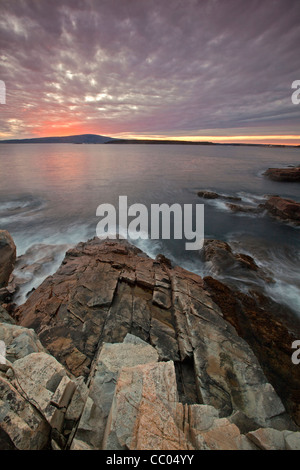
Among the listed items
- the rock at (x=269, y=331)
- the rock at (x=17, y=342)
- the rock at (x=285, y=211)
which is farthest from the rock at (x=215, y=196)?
the rock at (x=17, y=342)

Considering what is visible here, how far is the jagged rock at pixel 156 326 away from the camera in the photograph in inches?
214

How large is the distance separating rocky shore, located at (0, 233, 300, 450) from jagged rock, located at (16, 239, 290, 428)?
4 centimetres

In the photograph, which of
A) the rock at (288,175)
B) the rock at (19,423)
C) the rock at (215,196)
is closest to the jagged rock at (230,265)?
the rock at (19,423)

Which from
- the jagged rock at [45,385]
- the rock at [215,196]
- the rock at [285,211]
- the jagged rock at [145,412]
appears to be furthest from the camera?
the rock at [215,196]

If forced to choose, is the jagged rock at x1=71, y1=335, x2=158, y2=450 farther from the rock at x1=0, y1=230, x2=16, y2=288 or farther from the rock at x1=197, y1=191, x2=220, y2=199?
the rock at x1=197, y1=191, x2=220, y2=199

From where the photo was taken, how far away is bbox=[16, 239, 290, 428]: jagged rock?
5.43m

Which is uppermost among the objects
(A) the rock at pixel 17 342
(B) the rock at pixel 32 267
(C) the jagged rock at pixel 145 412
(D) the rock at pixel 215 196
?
(D) the rock at pixel 215 196

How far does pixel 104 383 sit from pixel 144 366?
103 centimetres

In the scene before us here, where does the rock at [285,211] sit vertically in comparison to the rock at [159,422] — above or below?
above

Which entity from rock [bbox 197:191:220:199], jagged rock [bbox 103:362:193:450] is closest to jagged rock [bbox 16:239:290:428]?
jagged rock [bbox 103:362:193:450]

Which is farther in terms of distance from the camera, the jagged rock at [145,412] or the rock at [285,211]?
the rock at [285,211]

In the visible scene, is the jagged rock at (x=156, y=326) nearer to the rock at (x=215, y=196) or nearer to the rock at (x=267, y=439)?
the rock at (x=267, y=439)

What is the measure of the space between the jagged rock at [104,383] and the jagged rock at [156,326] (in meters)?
1.03

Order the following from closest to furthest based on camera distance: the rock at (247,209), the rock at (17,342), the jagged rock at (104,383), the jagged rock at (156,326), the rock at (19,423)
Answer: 1. the rock at (19,423)
2. the jagged rock at (104,383)
3. the rock at (17,342)
4. the jagged rock at (156,326)
5. the rock at (247,209)
